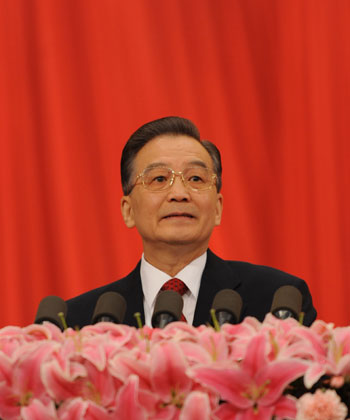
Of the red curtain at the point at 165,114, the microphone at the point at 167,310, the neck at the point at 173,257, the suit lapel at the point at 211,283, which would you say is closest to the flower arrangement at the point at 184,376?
the microphone at the point at 167,310

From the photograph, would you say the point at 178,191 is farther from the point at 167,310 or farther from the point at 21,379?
the point at 21,379

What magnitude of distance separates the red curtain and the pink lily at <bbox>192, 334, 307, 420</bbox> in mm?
1686

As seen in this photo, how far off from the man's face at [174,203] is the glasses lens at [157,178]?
0.01 m

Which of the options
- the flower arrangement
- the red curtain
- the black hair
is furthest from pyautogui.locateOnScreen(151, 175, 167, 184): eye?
the flower arrangement

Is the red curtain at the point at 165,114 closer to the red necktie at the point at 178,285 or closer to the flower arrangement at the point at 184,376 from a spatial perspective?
the red necktie at the point at 178,285

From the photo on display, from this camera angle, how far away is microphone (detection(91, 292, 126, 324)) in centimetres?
94

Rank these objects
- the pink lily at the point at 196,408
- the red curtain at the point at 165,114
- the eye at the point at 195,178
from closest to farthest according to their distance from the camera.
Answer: the pink lily at the point at 196,408, the eye at the point at 195,178, the red curtain at the point at 165,114

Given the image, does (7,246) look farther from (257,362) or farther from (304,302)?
(257,362)

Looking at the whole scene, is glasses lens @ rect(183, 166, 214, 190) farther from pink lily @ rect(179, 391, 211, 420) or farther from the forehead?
pink lily @ rect(179, 391, 211, 420)

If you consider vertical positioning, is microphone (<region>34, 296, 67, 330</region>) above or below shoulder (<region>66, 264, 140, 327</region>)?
above

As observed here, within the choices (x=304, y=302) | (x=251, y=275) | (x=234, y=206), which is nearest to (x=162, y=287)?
(x=251, y=275)

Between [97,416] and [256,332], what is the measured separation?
0.63 ft

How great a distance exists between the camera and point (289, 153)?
96.4 inches

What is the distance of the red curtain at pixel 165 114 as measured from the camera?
7.91 ft
